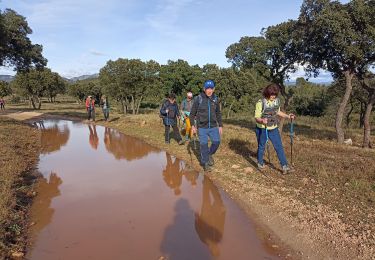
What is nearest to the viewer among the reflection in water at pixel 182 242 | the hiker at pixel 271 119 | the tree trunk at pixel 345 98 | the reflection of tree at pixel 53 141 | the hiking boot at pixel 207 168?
the reflection in water at pixel 182 242

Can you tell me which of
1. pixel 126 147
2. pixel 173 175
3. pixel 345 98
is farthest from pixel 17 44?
pixel 345 98

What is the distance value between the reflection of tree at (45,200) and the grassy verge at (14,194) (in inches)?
6.4

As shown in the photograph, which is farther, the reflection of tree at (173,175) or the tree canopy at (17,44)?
the tree canopy at (17,44)

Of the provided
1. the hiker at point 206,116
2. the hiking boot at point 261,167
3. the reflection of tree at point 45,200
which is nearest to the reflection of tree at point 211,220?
the hiker at point 206,116

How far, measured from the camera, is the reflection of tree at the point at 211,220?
15.9ft

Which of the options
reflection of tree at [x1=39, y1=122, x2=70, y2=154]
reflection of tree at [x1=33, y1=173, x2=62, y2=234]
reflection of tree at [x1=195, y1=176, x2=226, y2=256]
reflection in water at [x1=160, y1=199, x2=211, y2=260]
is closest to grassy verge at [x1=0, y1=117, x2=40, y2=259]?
reflection of tree at [x1=33, y1=173, x2=62, y2=234]

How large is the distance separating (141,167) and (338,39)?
10.4m

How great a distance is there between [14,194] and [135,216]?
2451 mm

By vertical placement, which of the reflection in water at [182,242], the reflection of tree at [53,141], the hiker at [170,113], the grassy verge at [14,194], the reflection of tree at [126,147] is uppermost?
the hiker at [170,113]

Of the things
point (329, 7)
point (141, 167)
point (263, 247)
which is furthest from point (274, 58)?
point (263, 247)

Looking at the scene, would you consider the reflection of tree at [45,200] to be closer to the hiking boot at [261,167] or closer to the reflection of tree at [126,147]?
the reflection of tree at [126,147]

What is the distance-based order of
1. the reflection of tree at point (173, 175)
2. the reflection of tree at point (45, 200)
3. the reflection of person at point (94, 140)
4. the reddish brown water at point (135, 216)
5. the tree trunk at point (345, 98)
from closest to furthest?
1. the reddish brown water at point (135, 216)
2. the reflection of tree at point (45, 200)
3. the reflection of tree at point (173, 175)
4. the reflection of person at point (94, 140)
5. the tree trunk at point (345, 98)

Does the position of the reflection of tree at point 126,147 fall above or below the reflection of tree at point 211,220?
above

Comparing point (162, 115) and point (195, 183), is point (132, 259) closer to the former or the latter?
point (195, 183)
